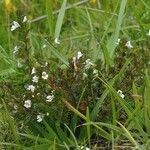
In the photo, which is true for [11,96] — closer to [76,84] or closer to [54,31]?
[76,84]

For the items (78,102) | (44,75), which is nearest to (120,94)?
(78,102)

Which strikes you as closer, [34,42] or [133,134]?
[133,134]

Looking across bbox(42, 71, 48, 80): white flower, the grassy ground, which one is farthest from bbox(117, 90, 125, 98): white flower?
bbox(42, 71, 48, 80): white flower

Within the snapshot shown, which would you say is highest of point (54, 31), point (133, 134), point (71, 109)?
point (54, 31)

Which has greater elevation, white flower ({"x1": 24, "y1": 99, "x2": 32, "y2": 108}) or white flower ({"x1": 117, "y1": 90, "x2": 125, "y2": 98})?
white flower ({"x1": 24, "y1": 99, "x2": 32, "y2": 108})

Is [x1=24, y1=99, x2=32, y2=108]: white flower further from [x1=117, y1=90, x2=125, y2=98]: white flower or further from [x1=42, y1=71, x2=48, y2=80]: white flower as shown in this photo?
[x1=117, y1=90, x2=125, y2=98]: white flower

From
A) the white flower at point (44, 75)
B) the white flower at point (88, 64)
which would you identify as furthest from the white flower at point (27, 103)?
the white flower at point (88, 64)

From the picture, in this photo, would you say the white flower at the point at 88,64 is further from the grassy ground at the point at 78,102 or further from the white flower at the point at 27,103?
the white flower at the point at 27,103

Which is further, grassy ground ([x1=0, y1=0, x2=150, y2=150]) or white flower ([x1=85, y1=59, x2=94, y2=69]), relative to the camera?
white flower ([x1=85, y1=59, x2=94, y2=69])

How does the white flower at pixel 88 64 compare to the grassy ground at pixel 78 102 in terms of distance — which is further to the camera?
the white flower at pixel 88 64

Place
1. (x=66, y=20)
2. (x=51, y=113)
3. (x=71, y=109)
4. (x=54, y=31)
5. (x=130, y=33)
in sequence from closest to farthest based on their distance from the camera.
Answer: (x=71, y=109) → (x=51, y=113) → (x=54, y=31) → (x=130, y=33) → (x=66, y=20)

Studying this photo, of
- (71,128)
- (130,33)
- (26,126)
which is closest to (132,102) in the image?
(71,128)
